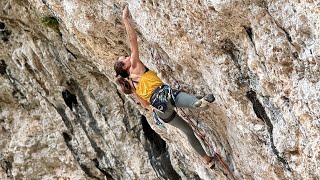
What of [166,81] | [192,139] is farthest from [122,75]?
[192,139]

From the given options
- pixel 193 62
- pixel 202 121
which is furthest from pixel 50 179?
pixel 193 62

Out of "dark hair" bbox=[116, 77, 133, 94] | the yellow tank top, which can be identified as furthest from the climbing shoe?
"dark hair" bbox=[116, 77, 133, 94]

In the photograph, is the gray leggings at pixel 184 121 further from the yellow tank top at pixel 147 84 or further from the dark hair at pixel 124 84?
the dark hair at pixel 124 84

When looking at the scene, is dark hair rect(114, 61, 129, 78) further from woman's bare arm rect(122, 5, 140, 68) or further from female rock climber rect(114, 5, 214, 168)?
woman's bare arm rect(122, 5, 140, 68)

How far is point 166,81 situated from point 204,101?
1432mm

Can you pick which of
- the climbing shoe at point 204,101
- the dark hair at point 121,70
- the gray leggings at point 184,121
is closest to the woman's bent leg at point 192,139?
the gray leggings at point 184,121

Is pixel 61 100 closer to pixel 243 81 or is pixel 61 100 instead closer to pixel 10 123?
pixel 10 123

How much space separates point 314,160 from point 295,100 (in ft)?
1.62

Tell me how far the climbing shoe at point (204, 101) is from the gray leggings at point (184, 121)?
4.7 inches

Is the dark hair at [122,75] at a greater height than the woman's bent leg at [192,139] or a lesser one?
greater

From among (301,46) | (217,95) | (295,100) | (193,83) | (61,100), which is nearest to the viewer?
(301,46)

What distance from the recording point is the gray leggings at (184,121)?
5645mm

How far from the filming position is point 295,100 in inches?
165

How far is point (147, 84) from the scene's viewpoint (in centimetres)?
598
